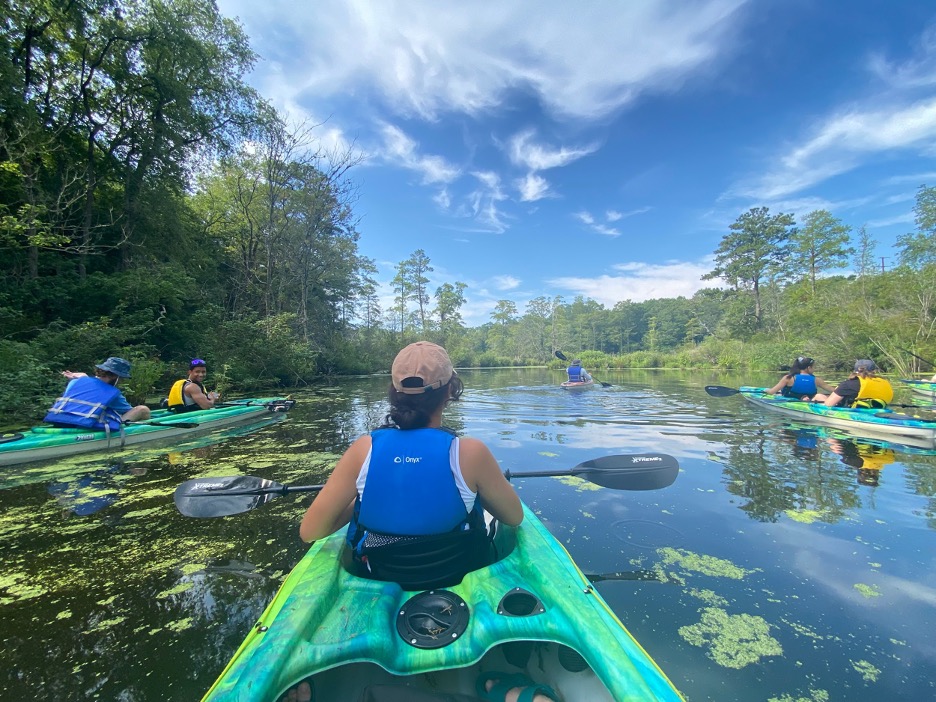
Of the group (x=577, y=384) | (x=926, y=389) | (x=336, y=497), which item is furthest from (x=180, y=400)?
(x=926, y=389)

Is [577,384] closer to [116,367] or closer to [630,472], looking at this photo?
[630,472]

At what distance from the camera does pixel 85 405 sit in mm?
5340

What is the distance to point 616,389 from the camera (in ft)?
47.7

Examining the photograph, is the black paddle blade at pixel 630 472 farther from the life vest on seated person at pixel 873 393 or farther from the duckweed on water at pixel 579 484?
the life vest on seated person at pixel 873 393

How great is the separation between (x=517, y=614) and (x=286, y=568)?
6.05 ft

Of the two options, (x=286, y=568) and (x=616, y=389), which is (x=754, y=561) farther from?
(x=616, y=389)

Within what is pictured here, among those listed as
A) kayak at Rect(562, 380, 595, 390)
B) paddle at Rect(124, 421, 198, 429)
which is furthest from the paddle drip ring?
kayak at Rect(562, 380, 595, 390)

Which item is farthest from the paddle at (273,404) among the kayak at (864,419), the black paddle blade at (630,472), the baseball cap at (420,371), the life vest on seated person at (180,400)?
the kayak at (864,419)

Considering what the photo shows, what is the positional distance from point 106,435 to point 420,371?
6.17 m

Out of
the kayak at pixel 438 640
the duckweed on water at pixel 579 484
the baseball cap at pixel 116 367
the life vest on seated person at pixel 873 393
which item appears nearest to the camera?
the kayak at pixel 438 640

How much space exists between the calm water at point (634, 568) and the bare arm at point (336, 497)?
76 cm

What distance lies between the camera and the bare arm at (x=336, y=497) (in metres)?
1.58

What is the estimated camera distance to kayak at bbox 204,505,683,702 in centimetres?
115

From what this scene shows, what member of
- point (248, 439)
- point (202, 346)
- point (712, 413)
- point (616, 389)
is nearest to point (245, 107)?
point (202, 346)
